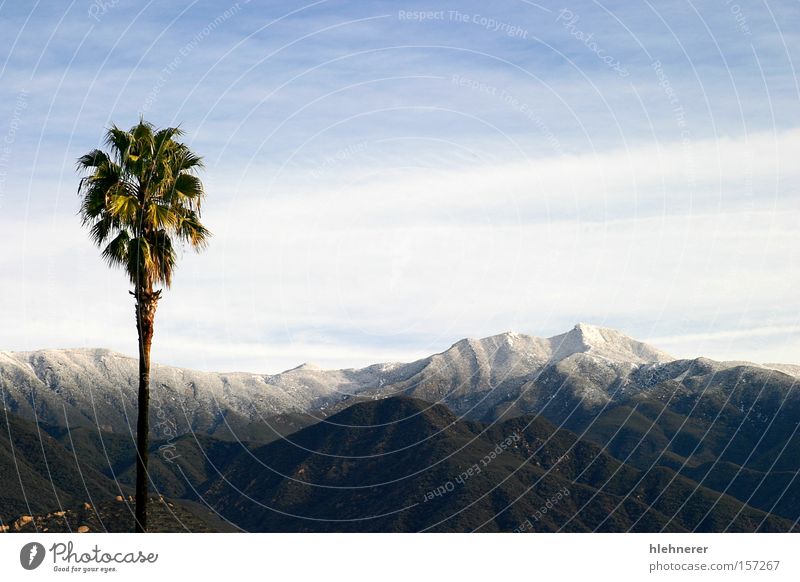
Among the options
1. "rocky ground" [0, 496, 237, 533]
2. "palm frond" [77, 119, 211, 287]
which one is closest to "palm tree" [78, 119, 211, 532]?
"palm frond" [77, 119, 211, 287]

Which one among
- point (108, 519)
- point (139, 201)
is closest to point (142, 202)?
point (139, 201)

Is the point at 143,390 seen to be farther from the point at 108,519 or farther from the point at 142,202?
the point at 108,519

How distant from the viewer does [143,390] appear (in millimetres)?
40969

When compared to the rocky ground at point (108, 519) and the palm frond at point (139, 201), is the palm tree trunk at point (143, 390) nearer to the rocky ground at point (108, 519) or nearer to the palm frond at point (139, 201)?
the palm frond at point (139, 201)

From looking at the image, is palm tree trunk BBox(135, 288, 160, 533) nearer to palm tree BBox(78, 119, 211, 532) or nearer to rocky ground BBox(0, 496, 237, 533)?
palm tree BBox(78, 119, 211, 532)

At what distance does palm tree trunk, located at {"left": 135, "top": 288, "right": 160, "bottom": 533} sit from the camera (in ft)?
130

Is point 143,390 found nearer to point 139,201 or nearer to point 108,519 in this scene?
point 139,201

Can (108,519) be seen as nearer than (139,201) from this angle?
No

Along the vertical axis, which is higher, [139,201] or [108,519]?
[139,201]

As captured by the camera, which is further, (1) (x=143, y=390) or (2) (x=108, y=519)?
(2) (x=108, y=519)
